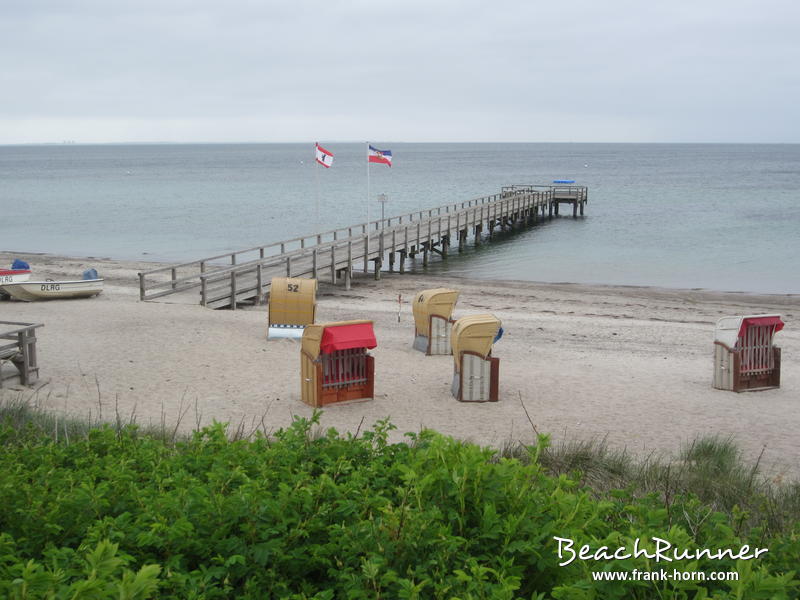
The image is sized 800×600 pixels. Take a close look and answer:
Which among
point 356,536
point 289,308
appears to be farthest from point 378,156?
point 356,536

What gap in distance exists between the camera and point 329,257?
87.1ft

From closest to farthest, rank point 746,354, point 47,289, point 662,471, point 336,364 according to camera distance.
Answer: point 662,471
point 336,364
point 746,354
point 47,289

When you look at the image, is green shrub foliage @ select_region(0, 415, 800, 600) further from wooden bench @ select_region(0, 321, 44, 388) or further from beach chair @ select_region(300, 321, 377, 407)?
wooden bench @ select_region(0, 321, 44, 388)

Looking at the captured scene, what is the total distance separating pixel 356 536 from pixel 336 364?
8428mm

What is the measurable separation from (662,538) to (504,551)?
2.17ft

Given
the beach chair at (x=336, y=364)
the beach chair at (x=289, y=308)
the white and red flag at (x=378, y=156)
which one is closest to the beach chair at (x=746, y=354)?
the beach chair at (x=336, y=364)

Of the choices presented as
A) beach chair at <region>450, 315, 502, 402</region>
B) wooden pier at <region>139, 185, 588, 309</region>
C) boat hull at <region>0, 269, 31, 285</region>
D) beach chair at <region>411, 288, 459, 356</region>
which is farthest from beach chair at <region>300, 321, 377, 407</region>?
boat hull at <region>0, 269, 31, 285</region>

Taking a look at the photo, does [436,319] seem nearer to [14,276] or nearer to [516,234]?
[14,276]

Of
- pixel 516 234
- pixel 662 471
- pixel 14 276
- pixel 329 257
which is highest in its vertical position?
pixel 662 471

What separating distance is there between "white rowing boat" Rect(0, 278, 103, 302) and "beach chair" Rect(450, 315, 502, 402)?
12648mm

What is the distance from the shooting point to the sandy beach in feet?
35.4

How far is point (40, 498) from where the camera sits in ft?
13.3

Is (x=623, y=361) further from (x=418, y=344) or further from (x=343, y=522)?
(x=343, y=522)

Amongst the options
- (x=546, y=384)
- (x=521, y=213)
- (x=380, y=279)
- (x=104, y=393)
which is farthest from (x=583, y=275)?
(x=104, y=393)
